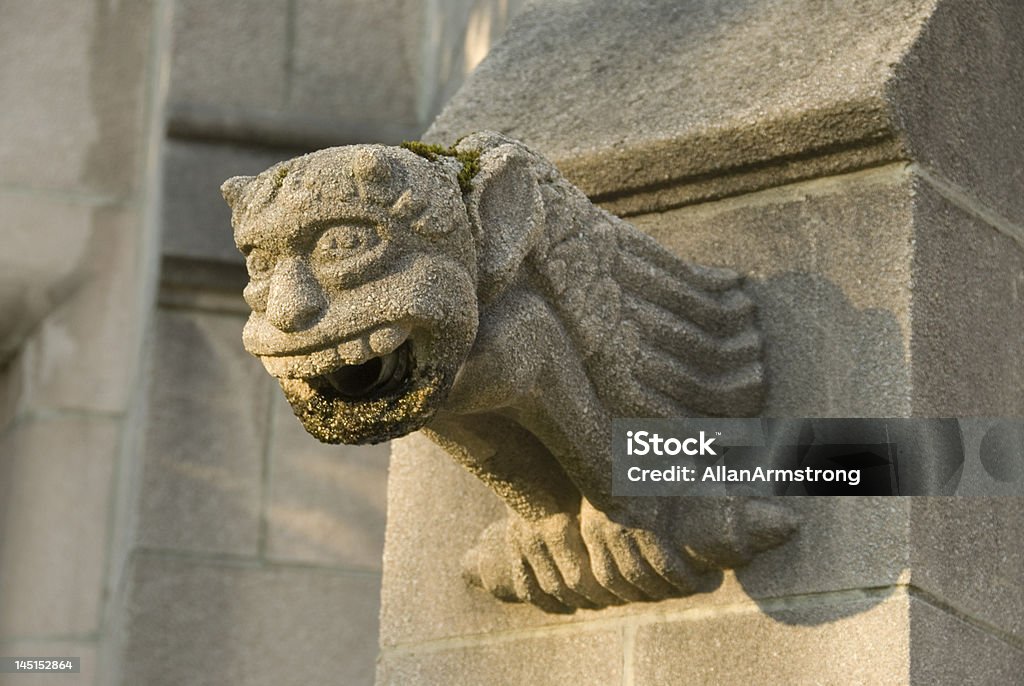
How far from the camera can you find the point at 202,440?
2982 millimetres

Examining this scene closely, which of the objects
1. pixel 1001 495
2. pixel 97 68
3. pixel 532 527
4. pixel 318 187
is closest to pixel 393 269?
pixel 318 187

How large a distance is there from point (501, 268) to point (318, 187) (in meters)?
0.18

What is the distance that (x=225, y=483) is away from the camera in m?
2.97

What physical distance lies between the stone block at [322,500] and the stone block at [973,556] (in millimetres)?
1347

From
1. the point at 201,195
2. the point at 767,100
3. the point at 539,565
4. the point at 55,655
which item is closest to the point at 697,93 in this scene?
the point at 767,100

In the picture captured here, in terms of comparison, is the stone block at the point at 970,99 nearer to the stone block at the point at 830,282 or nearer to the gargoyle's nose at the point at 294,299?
the stone block at the point at 830,282

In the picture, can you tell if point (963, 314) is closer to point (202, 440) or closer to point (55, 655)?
point (202, 440)

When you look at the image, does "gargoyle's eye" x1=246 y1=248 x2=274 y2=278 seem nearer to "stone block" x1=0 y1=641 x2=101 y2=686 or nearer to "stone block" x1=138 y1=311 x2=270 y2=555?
"stone block" x1=138 y1=311 x2=270 y2=555

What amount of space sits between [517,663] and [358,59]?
1450 millimetres

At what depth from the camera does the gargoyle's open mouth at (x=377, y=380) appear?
148 cm

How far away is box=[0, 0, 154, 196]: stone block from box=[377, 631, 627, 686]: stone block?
156 cm

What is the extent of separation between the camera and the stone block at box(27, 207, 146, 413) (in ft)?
10.8

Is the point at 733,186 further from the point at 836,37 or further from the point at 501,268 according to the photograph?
the point at 501,268

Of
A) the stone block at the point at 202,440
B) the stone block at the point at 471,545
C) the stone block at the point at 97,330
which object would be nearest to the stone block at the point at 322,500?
the stone block at the point at 202,440
